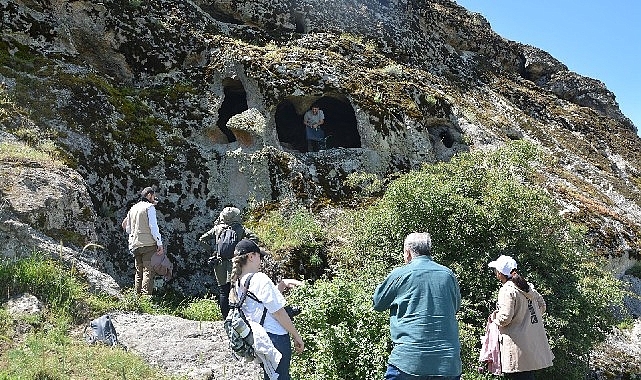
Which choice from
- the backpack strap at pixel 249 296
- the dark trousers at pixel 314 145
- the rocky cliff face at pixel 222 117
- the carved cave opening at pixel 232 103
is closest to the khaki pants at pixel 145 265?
the rocky cliff face at pixel 222 117

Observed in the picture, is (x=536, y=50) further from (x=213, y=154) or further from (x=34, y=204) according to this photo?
(x=34, y=204)

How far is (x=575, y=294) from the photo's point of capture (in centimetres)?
917

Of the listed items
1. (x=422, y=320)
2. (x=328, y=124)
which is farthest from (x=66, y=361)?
(x=328, y=124)

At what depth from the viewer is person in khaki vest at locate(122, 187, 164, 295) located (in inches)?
356

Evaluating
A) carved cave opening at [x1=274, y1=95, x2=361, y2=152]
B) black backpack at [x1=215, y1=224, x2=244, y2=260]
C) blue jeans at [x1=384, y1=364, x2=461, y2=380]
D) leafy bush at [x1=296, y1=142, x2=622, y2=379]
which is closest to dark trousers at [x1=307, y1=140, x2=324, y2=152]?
carved cave opening at [x1=274, y1=95, x2=361, y2=152]

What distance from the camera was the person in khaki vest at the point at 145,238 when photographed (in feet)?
29.7

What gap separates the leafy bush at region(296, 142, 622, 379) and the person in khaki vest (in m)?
3.26

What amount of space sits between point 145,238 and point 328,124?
9.14 metres

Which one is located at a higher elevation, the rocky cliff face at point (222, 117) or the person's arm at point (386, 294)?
the rocky cliff face at point (222, 117)

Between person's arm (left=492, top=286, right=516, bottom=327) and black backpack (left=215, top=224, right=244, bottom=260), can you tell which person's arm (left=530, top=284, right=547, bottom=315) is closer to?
person's arm (left=492, top=286, right=516, bottom=327)

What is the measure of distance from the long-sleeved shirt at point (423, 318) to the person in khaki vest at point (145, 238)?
17.6 ft

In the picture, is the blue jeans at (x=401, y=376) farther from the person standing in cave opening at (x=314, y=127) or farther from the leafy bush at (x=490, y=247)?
the person standing in cave opening at (x=314, y=127)

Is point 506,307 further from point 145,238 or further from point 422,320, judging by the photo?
point 145,238

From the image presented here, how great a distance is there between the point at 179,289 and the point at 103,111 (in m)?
4.40
